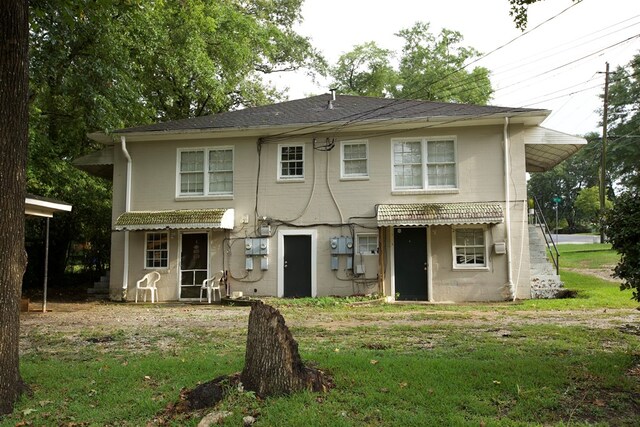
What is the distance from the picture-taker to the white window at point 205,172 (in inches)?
646

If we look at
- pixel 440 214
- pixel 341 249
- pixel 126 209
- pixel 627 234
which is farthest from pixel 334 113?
pixel 627 234

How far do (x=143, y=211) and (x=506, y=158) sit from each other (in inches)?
450

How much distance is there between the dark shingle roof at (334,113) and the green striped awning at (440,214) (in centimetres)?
266

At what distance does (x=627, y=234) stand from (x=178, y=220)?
1230 cm

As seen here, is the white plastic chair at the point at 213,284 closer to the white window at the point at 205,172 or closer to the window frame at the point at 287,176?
the white window at the point at 205,172

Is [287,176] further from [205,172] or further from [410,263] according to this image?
[410,263]

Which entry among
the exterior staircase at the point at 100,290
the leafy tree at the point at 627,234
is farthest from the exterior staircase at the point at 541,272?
the exterior staircase at the point at 100,290

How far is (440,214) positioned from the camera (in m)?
14.3

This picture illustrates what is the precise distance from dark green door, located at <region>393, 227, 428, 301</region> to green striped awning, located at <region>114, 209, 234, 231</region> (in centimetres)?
526

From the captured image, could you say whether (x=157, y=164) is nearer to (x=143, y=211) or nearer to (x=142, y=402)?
(x=143, y=211)

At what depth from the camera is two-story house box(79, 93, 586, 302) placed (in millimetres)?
14812

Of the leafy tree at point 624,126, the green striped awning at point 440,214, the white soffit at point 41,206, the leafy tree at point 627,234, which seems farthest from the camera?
the leafy tree at point 624,126

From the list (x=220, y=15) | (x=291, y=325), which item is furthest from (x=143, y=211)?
(x=220, y=15)

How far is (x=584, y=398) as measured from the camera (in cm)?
491
